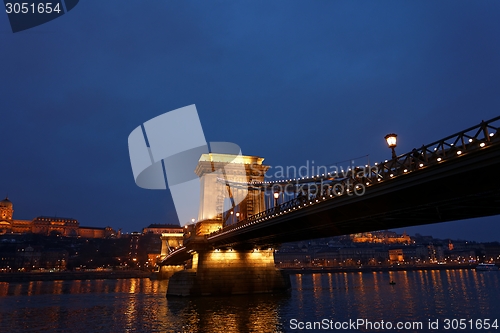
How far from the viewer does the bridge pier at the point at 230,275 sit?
41844 mm

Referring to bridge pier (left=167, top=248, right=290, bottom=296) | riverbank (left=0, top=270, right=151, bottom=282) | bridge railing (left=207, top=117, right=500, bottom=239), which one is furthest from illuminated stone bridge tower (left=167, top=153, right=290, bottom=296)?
riverbank (left=0, top=270, right=151, bottom=282)

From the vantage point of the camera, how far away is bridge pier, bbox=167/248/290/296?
4184 cm

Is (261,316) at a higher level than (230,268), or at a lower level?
lower

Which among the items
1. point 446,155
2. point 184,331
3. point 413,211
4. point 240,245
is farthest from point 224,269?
point 446,155

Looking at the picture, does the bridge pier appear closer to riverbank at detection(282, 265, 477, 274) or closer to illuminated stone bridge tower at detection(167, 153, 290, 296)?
illuminated stone bridge tower at detection(167, 153, 290, 296)

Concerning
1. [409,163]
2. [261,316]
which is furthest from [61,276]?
[409,163]

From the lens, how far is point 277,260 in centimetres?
16125

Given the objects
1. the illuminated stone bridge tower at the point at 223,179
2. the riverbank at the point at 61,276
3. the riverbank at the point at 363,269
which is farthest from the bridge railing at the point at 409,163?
the riverbank at the point at 363,269

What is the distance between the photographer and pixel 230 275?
43094 millimetres

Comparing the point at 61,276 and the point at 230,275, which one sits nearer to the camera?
the point at 230,275

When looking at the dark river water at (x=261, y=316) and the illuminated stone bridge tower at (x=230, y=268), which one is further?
the illuminated stone bridge tower at (x=230, y=268)

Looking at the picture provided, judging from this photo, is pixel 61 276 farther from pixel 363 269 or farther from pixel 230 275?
pixel 363 269

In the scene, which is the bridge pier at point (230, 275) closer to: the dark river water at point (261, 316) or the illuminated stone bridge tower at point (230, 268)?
the illuminated stone bridge tower at point (230, 268)

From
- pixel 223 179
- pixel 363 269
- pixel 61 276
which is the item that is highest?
pixel 223 179
